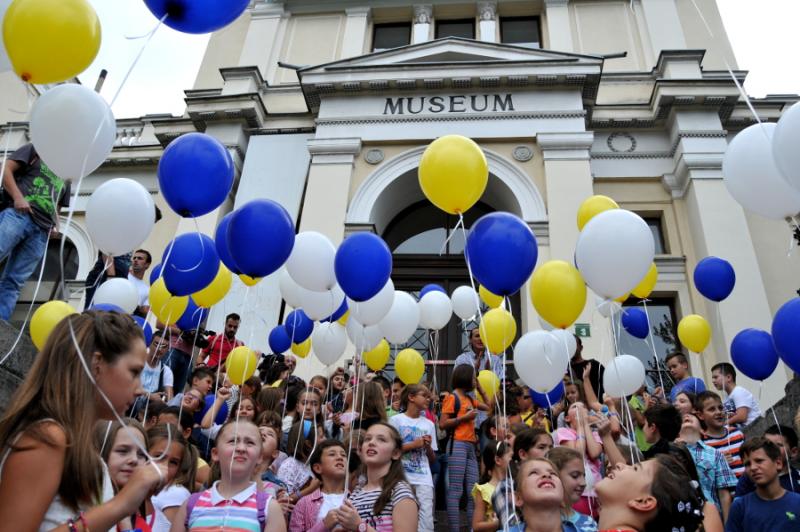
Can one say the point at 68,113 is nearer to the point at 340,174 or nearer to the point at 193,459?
the point at 193,459

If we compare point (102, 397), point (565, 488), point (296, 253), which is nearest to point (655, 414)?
point (565, 488)

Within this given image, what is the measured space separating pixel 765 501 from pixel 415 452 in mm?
2580

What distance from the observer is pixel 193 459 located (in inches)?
147

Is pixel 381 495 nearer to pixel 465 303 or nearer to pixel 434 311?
pixel 434 311

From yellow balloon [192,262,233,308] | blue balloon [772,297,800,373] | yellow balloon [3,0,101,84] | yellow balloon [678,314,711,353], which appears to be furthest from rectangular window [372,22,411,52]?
blue balloon [772,297,800,373]

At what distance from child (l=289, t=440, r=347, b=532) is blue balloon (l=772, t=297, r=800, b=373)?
10.2 ft

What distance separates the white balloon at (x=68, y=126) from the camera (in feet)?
12.0

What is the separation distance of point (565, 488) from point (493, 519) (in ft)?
2.66

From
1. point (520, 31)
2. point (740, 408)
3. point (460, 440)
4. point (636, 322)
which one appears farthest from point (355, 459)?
point (520, 31)

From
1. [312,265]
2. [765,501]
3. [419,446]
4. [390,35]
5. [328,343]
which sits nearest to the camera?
[765,501]

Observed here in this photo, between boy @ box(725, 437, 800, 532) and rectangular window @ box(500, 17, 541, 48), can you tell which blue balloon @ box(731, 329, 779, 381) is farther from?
rectangular window @ box(500, 17, 541, 48)

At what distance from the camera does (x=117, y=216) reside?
454cm

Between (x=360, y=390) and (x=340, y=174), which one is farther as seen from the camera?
(x=340, y=174)

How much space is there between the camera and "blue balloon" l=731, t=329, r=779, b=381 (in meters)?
5.55
